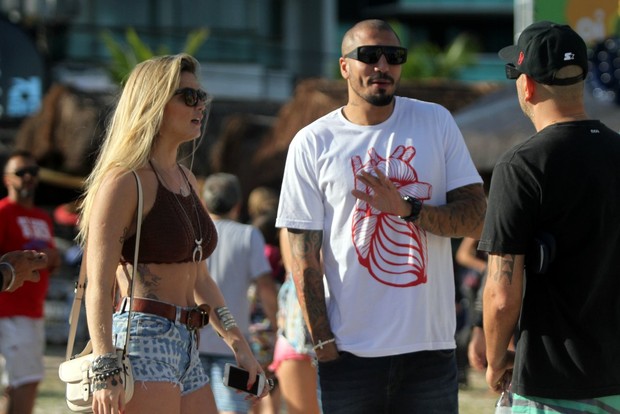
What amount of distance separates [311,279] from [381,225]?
0.36 m

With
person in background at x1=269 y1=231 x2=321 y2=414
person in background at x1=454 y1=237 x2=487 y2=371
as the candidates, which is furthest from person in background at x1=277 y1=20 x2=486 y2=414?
person in background at x1=269 y1=231 x2=321 y2=414

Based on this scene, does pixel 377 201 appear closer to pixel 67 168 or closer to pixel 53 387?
pixel 53 387

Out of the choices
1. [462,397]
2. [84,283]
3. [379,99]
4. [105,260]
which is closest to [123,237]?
[105,260]

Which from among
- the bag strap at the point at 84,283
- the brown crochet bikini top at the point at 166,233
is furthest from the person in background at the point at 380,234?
the bag strap at the point at 84,283

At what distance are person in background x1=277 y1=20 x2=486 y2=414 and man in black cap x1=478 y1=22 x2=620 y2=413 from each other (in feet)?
2.56

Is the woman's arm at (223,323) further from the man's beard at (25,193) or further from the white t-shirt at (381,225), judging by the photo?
the man's beard at (25,193)

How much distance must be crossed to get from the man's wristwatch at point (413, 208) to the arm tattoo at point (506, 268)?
770 millimetres

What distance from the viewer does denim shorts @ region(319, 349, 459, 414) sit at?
478 cm

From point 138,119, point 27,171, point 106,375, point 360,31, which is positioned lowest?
point 106,375

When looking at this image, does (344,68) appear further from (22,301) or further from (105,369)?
(22,301)

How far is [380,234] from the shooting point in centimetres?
481

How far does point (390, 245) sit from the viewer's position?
15.8ft

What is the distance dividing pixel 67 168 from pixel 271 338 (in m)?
11.3

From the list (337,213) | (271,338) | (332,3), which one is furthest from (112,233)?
(332,3)
